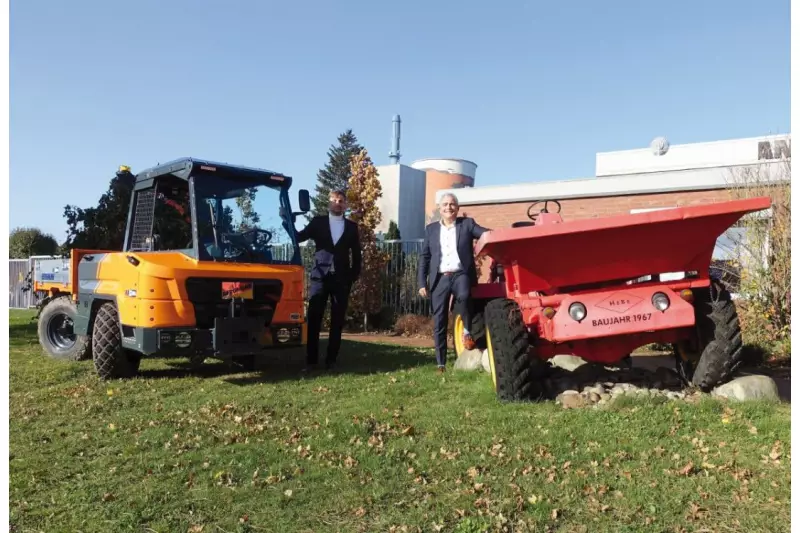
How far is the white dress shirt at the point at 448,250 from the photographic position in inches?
264

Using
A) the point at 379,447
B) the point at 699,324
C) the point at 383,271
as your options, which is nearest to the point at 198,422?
the point at 379,447

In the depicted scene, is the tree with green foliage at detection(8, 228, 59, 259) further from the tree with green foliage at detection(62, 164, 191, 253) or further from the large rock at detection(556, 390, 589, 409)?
the large rock at detection(556, 390, 589, 409)

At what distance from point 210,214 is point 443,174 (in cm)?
2654

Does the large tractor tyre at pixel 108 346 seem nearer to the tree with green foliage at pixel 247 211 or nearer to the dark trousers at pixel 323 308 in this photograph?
the tree with green foliage at pixel 247 211

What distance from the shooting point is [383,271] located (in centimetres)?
1300

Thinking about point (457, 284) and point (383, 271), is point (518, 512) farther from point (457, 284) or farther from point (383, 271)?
point (383, 271)

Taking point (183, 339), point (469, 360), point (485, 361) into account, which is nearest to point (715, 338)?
point (485, 361)

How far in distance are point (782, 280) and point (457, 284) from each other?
4355 mm

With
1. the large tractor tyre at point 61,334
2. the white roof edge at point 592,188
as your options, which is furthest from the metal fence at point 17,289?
the white roof edge at point 592,188

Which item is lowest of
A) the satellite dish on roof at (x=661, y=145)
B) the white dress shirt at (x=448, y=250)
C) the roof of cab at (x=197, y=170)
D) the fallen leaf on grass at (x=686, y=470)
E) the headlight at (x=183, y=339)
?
the fallen leaf on grass at (x=686, y=470)

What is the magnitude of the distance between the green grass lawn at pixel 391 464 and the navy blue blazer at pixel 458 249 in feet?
4.61

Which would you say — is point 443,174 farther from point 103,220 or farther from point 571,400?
point 571,400

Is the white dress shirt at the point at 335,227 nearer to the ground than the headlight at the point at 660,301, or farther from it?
farther from it

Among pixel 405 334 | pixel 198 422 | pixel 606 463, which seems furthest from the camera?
pixel 405 334
